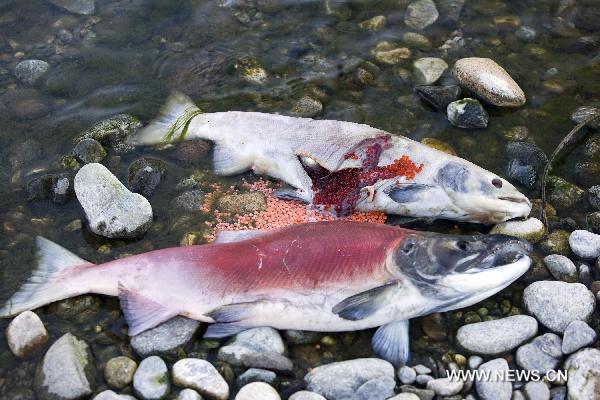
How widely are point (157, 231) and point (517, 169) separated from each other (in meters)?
3.63

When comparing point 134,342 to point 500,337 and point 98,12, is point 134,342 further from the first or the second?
point 98,12

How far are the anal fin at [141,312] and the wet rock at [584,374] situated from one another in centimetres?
302

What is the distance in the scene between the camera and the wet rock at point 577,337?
4.80 metres

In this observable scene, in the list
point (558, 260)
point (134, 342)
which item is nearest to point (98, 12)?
point (134, 342)

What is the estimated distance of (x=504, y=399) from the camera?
4570 millimetres

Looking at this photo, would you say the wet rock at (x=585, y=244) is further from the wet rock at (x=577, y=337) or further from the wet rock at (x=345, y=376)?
the wet rock at (x=345, y=376)

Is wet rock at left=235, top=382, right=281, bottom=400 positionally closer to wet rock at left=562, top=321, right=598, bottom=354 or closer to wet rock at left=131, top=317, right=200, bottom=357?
wet rock at left=131, top=317, right=200, bottom=357

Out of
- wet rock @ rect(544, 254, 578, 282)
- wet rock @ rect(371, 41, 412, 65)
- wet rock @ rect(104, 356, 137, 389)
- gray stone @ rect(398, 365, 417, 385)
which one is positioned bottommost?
wet rock @ rect(104, 356, 137, 389)

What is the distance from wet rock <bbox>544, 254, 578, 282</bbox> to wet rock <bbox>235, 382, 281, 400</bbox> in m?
2.68

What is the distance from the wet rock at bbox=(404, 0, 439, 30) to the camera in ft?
27.3

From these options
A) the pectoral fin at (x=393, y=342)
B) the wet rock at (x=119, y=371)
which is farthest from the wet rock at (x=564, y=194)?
the wet rock at (x=119, y=371)

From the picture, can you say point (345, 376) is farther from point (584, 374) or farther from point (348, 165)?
point (348, 165)

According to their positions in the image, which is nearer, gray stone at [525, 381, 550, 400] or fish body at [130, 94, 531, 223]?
gray stone at [525, 381, 550, 400]

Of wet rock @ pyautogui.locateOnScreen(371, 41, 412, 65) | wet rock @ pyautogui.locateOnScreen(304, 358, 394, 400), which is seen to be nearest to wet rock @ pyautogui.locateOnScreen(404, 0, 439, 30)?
wet rock @ pyautogui.locateOnScreen(371, 41, 412, 65)
